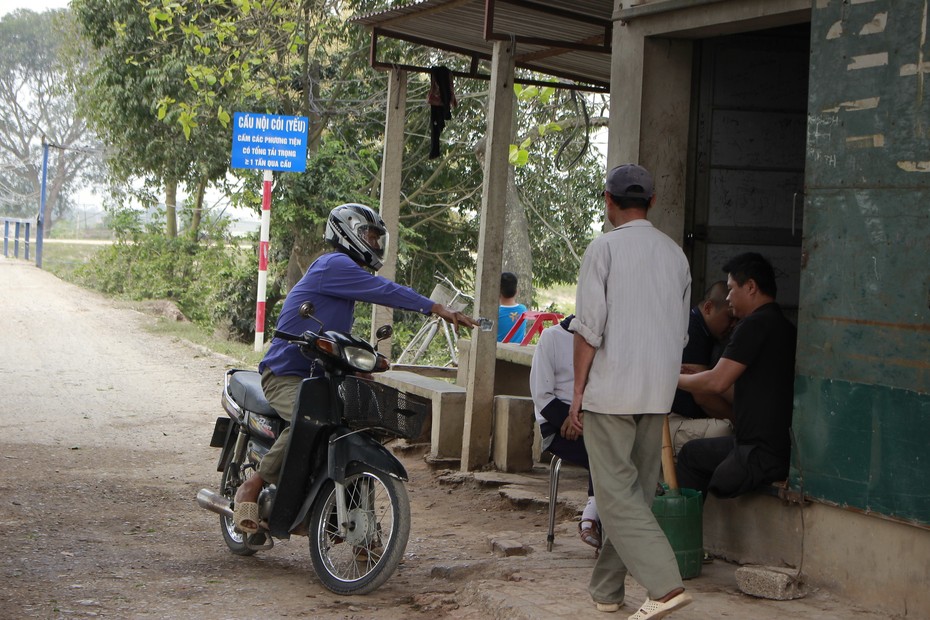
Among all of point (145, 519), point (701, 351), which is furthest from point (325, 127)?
point (701, 351)

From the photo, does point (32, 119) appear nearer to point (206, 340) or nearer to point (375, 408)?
point (206, 340)

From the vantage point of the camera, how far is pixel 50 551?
5.92 m

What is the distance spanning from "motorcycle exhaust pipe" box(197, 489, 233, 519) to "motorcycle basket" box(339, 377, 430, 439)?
106 centimetres

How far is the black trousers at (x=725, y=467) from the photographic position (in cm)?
510

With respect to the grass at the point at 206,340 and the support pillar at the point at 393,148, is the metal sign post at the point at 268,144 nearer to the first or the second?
the grass at the point at 206,340

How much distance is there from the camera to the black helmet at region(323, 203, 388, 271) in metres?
5.50

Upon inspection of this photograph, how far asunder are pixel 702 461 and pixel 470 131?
43.0 ft

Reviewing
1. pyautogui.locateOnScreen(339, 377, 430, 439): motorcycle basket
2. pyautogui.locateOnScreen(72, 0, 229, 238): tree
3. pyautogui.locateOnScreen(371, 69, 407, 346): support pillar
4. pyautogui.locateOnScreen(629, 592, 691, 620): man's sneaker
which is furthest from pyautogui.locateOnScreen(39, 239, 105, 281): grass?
pyautogui.locateOnScreen(629, 592, 691, 620): man's sneaker

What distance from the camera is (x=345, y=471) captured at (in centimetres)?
517

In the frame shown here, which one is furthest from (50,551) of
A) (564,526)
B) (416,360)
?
(416,360)

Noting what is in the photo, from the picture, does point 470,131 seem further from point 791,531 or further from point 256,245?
point 791,531

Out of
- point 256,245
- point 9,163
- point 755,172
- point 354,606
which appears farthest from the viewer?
point 9,163

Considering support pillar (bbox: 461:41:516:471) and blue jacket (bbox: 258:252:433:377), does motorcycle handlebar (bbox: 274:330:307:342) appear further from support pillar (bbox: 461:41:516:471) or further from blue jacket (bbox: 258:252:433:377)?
support pillar (bbox: 461:41:516:471)

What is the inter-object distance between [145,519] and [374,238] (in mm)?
2598
